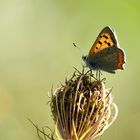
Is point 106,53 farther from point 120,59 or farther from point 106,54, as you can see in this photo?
point 120,59

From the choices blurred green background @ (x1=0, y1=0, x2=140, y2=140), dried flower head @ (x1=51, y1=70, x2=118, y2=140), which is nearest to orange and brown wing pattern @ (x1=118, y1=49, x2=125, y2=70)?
dried flower head @ (x1=51, y1=70, x2=118, y2=140)

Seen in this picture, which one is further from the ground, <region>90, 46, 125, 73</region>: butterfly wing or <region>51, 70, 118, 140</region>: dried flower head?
<region>90, 46, 125, 73</region>: butterfly wing

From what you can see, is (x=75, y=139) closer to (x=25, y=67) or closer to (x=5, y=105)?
(x=5, y=105)

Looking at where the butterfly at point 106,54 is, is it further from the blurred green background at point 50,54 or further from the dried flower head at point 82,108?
the blurred green background at point 50,54

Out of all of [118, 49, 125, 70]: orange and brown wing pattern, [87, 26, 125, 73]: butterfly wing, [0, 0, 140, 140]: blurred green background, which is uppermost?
[0, 0, 140, 140]: blurred green background

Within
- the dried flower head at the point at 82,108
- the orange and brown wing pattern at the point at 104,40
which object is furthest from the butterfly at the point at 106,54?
the dried flower head at the point at 82,108

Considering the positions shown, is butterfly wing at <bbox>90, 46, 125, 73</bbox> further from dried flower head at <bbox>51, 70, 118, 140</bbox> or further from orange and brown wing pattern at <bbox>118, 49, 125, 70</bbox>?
dried flower head at <bbox>51, 70, 118, 140</bbox>

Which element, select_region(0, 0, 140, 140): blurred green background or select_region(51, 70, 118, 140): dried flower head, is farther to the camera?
select_region(0, 0, 140, 140): blurred green background
